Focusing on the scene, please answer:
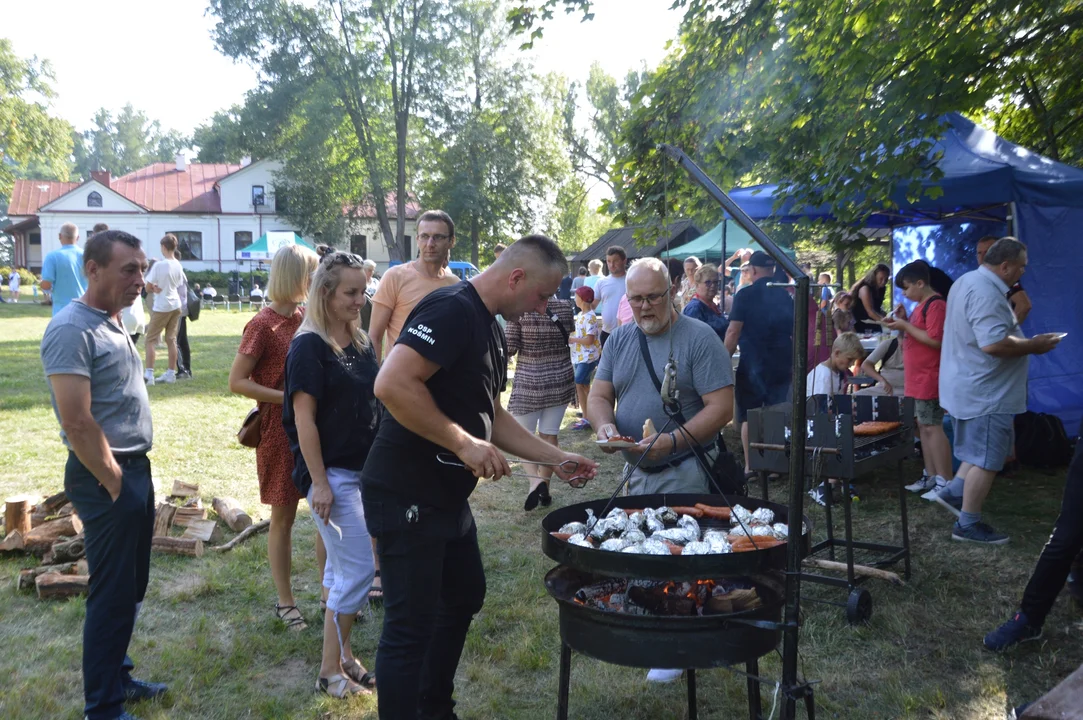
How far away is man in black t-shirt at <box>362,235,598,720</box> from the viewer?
2.74 meters

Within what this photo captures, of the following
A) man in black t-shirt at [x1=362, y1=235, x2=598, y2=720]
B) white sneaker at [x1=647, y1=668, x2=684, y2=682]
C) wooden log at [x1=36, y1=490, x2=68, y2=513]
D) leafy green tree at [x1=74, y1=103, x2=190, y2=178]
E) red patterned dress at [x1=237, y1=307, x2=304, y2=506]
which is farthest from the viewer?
leafy green tree at [x1=74, y1=103, x2=190, y2=178]

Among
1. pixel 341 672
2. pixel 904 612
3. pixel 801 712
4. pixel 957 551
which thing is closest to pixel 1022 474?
pixel 957 551

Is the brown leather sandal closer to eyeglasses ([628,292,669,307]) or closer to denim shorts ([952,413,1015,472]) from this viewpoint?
eyeglasses ([628,292,669,307])

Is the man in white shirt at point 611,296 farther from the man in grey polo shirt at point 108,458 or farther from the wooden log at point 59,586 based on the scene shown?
the man in grey polo shirt at point 108,458

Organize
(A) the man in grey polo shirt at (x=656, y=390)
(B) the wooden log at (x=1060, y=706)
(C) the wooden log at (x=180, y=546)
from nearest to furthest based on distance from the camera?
1. (B) the wooden log at (x=1060, y=706)
2. (A) the man in grey polo shirt at (x=656, y=390)
3. (C) the wooden log at (x=180, y=546)

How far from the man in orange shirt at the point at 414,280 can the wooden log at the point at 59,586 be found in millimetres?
2158

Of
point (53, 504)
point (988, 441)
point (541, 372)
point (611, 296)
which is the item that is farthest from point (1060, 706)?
point (611, 296)

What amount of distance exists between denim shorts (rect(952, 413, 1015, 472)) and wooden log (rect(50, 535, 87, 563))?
5683mm

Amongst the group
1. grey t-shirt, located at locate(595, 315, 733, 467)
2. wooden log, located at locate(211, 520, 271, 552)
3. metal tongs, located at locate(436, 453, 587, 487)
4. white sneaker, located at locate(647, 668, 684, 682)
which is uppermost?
grey t-shirt, located at locate(595, 315, 733, 467)

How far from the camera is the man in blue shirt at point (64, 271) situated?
31.1ft

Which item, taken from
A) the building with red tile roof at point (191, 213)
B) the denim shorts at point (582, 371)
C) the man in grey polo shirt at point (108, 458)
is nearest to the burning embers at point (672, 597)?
the man in grey polo shirt at point (108, 458)

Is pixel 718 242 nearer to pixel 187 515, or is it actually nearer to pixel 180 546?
pixel 187 515

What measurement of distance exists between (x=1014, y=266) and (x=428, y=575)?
448 cm

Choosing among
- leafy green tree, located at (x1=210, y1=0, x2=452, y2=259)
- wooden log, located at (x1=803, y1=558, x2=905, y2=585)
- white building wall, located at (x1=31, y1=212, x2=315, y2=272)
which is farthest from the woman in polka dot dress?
white building wall, located at (x1=31, y1=212, x2=315, y2=272)
